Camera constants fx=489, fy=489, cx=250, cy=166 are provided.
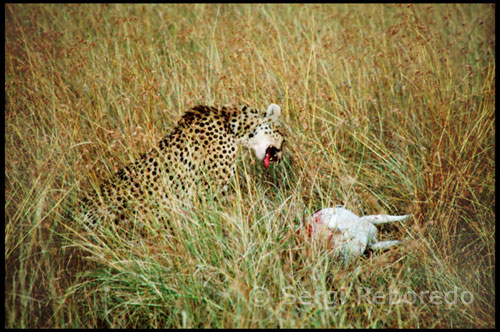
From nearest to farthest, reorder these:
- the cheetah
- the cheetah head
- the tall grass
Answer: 1. the tall grass
2. the cheetah
3. the cheetah head

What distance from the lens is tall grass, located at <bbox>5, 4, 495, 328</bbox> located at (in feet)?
8.79

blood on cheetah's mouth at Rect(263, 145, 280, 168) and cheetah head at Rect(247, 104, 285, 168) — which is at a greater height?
cheetah head at Rect(247, 104, 285, 168)

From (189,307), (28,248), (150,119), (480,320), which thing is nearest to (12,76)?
(150,119)

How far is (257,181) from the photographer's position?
13.0 ft

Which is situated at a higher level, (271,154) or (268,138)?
(268,138)

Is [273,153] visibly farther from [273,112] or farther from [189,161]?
[189,161]

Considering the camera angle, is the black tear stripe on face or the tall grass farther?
the black tear stripe on face

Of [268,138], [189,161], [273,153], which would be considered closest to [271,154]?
[273,153]

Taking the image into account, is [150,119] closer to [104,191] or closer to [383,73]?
[104,191]

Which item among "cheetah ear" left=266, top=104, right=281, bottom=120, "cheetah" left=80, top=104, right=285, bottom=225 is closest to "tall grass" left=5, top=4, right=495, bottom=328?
"cheetah" left=80, top=104, right=285, bottom=225

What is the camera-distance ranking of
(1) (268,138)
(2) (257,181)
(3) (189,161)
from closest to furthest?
(3) (189,161), (1) (268,138), (2) (257,181)

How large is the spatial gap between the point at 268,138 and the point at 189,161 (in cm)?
65

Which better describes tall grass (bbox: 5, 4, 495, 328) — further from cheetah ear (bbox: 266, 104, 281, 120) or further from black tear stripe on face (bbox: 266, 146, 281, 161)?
cheetah ear (bbox: 266, 104, 281, 120)

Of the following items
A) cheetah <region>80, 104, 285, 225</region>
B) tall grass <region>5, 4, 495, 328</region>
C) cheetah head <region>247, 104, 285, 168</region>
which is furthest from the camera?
cheetah head <region>247, 104, 285, 168</region>
